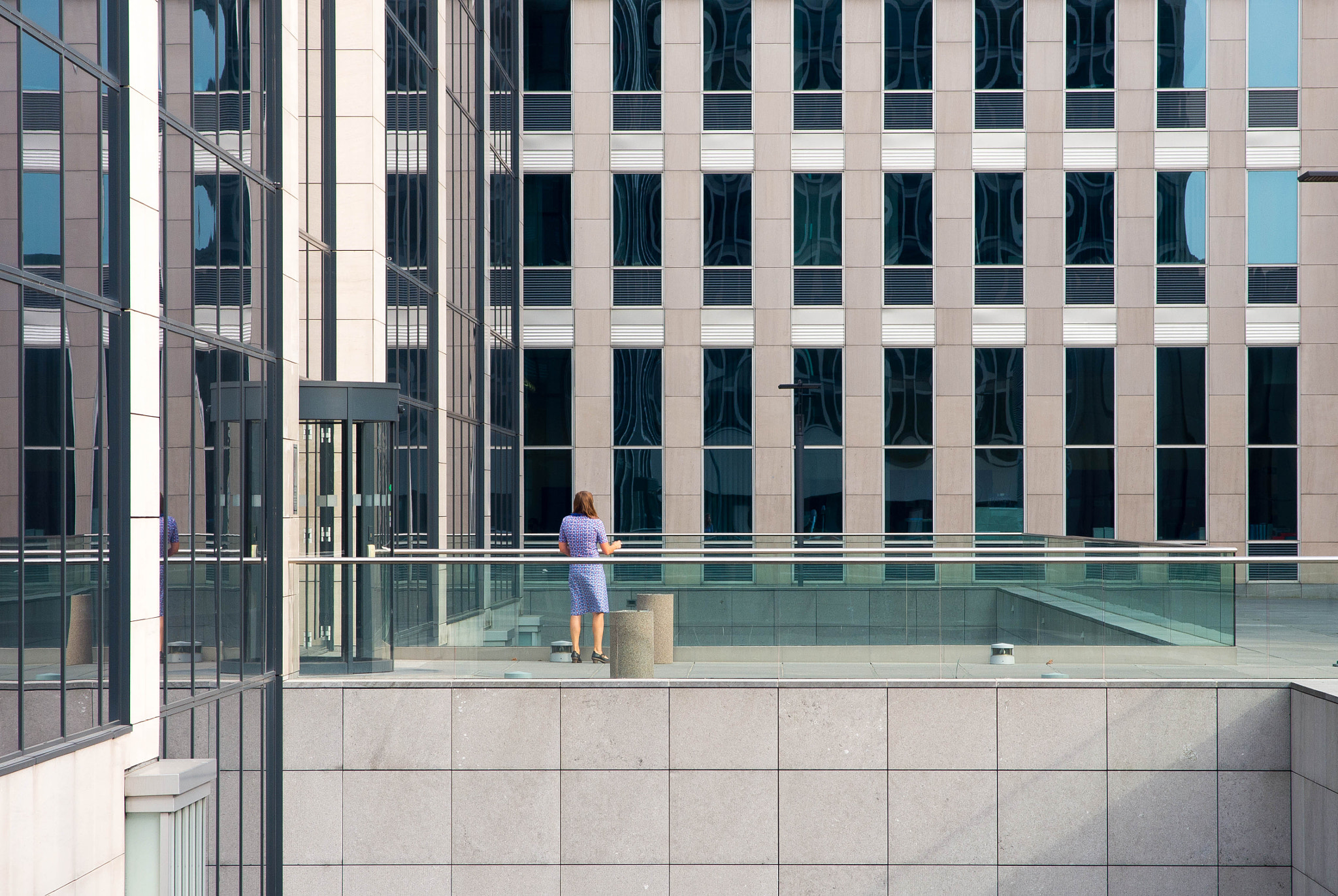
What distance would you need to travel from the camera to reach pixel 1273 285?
1040 inches

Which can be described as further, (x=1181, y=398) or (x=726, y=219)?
(x=726, y=219)

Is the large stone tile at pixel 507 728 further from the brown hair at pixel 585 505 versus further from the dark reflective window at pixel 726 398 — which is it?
the dark reflective window at pixel 726 398

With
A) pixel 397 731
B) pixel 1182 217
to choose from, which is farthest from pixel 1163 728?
pixel 1182 217

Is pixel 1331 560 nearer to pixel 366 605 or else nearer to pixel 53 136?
pixel 366 605

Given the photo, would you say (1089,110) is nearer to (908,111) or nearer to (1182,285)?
(908,111)

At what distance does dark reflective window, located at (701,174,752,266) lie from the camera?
26.7 metres

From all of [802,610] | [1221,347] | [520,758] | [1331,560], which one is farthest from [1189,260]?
[520,758]

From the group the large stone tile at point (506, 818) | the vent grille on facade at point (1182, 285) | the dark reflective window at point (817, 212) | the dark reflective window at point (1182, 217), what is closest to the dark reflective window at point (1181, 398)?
the vent grille on facade at point (1182, 285)

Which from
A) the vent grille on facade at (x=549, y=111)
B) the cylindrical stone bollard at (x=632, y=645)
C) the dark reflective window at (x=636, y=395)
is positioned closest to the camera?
the cylindrical stone bollard at (x=632, y=645)

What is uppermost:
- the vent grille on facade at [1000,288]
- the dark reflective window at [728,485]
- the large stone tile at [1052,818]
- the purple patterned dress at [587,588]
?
the vent grille on facade at [1000,288]

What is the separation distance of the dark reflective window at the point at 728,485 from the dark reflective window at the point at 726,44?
7.46 meters

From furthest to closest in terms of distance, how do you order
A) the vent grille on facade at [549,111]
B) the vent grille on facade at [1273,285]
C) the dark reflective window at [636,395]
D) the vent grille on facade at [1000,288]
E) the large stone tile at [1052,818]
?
1. the dark reflective window at [636,395]
2. the vent grille on facade at [549,111]
3. the vent grille on facade at [1000,288]
4. the vent grille on facade at [1273,285]
5. the large stone tile at [1052,818]

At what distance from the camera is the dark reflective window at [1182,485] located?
26578mm

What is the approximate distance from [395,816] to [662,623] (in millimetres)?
2862
